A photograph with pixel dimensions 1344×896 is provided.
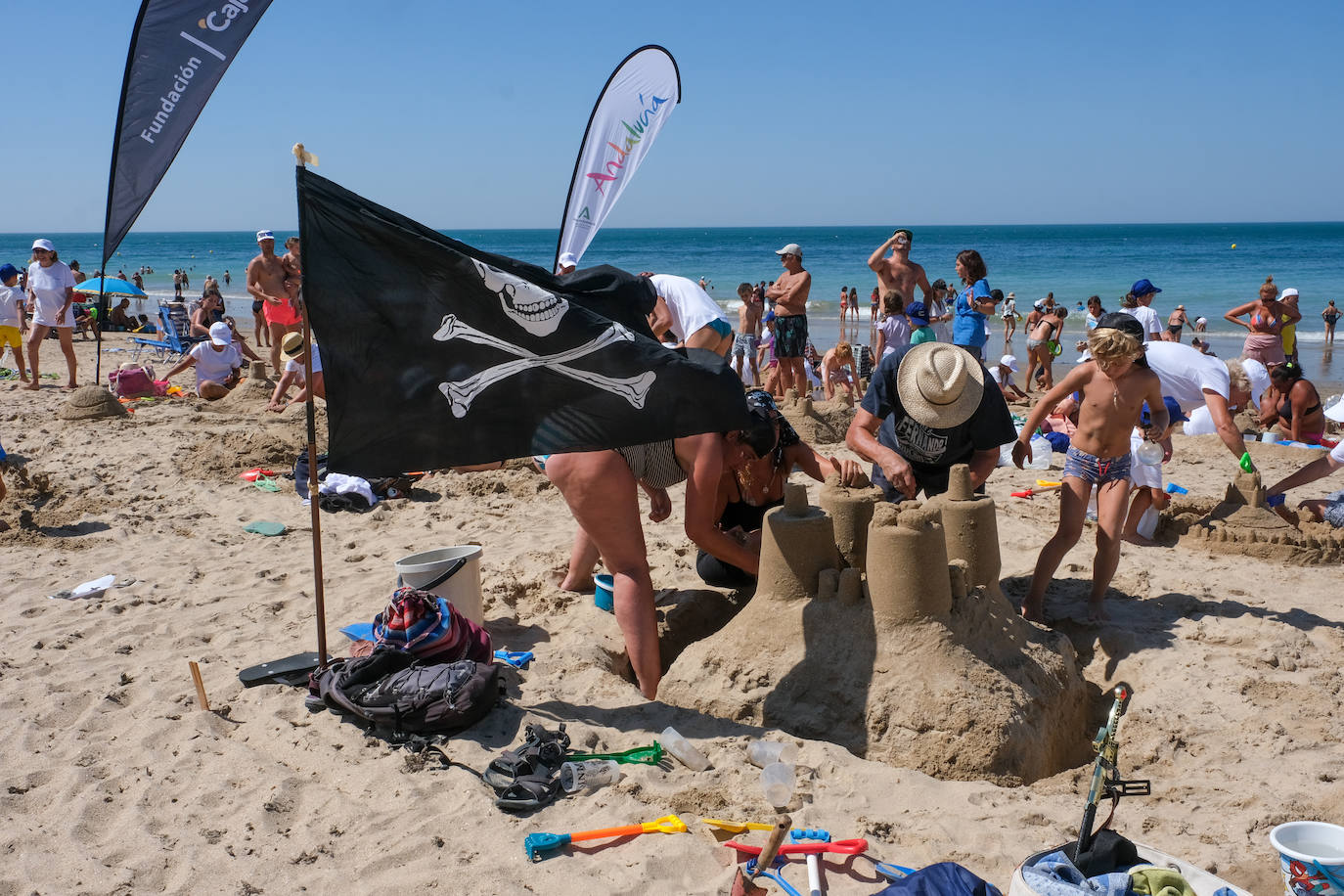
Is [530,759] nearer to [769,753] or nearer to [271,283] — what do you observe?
[769,753]

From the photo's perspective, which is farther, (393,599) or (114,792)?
(393,599)

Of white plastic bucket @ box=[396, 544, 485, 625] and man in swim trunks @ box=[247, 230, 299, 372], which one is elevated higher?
man in swim trunks @ box=[247, 230, 299, 372]

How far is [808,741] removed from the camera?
369cm

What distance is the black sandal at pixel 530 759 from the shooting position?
134 inches

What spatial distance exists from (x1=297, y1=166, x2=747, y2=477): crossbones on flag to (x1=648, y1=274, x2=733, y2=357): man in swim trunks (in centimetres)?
373

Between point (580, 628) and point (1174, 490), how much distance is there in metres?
5.47

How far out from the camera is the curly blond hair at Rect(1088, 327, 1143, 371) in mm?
4652

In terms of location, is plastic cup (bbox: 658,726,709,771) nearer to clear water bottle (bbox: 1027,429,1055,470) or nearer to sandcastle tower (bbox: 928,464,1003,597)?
sandcastle tower (bbox: 928,464,1003,597)

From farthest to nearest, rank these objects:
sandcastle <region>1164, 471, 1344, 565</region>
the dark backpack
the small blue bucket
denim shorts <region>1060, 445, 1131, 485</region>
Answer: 1. sandcastle <region>1164, 471, 1344, 565</region>
2. the small blue bucket
3. denim shorts <region>1060, 445, 1131, 485</region>
4. the dark backpack

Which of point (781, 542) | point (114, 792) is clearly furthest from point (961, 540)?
point (114, 792)

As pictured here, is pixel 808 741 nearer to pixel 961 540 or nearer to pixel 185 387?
pixel 961 540

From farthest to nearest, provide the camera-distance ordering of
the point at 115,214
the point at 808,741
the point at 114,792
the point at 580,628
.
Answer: the point at 115,214
the point at 580,628
the point at 808,741
the point at 114,792

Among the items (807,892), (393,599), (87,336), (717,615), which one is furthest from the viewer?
(87,336)

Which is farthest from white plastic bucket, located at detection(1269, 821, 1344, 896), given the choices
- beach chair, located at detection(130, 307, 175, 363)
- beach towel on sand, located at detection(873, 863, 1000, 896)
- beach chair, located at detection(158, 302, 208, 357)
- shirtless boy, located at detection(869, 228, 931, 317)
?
beach chair, located at detection(130, 307, 175, 363)
